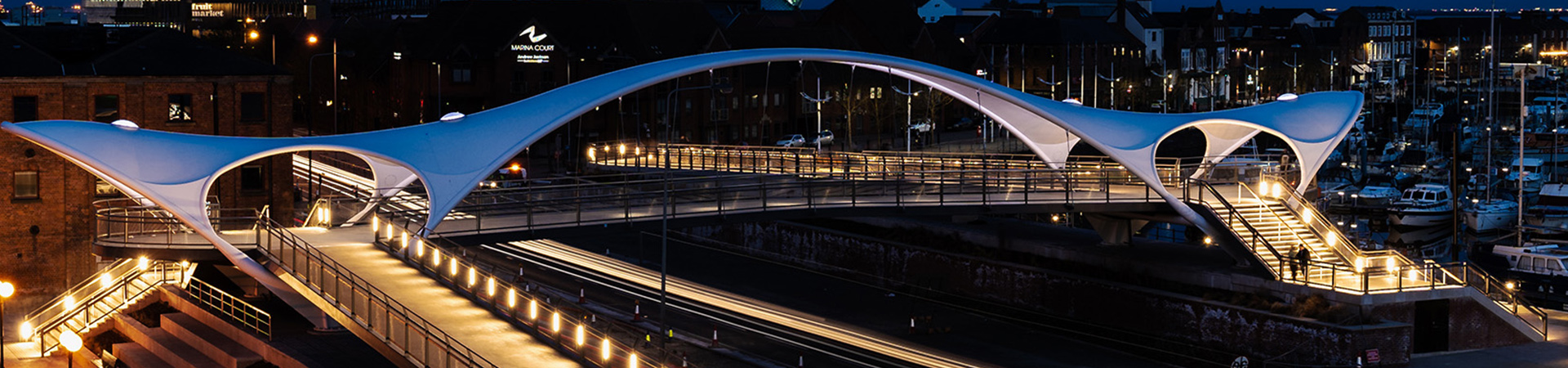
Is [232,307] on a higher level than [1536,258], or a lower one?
lower

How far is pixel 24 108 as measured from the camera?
193ft

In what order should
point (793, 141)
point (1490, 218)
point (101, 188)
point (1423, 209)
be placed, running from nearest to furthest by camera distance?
point (101, 188)
point (1490, 218)
point (1423, 209)
point (793, 141)

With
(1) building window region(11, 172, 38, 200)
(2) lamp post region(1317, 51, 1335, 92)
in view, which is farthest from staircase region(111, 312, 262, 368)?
(2) lamp post region(1317, 51, 1335, 92)

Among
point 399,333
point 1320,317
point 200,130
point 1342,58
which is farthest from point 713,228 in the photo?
point 1342,58

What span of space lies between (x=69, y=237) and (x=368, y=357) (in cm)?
2124

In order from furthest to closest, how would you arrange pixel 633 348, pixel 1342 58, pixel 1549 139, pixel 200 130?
1. pixel 1342 58
2. pixel 1549 139
3. pixel 200 130
4. pixel 633 348

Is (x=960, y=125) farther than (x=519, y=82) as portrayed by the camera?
A: Yes

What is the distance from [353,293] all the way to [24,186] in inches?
1119

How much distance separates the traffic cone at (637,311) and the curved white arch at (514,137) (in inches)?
281

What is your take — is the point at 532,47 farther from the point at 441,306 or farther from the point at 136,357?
the point at 441,306

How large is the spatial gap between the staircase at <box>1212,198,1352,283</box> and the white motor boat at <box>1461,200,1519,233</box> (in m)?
27.5

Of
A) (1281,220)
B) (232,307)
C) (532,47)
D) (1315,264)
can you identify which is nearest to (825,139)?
(532,47)

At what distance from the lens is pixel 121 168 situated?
39625 mm

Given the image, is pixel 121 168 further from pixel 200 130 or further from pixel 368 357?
pixel 200 130
